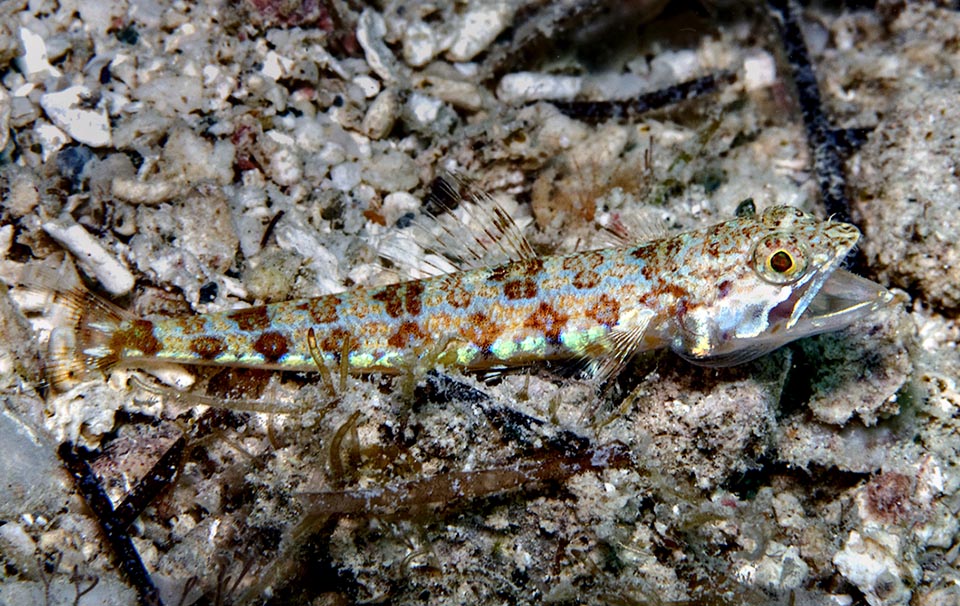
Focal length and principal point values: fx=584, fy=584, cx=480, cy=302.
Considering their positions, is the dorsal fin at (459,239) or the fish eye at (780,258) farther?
the dorsal fin at (459,239)

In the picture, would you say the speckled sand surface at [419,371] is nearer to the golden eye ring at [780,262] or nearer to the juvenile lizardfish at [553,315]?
the juvenile lizardfish at [553,315]

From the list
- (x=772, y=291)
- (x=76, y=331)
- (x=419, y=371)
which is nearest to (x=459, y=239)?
(x=419, y=371)

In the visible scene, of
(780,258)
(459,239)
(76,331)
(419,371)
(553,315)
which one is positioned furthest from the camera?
(459,239)

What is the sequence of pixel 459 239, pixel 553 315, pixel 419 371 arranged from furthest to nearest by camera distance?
pixel 459 239
pixel 553 315
pixel 419 371

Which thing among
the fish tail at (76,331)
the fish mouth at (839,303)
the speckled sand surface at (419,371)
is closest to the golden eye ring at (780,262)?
the fish mouth at (839,303)

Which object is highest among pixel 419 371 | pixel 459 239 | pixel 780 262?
pixel 780 262

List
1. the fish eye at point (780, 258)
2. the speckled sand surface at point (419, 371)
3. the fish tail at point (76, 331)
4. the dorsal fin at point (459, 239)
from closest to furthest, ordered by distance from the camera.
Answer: the fish eye at point (780, 258), the speckled sand surface at point (419, 371), the fish tail at point (76, 331), the dorsal fin at point (459, 239)

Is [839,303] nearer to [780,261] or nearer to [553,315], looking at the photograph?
[780,261]
